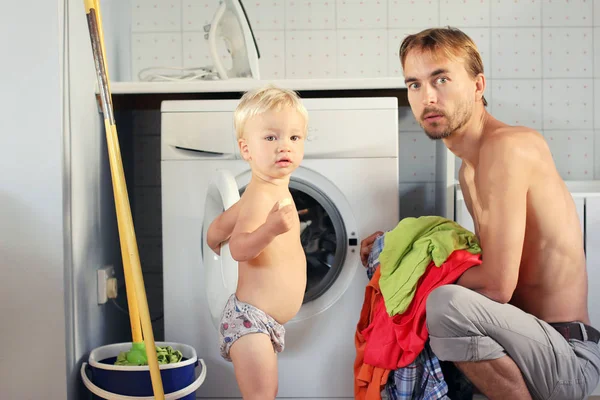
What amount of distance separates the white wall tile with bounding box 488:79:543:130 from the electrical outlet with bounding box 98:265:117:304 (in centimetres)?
159

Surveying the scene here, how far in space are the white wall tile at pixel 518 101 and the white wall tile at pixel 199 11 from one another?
1.16 meters

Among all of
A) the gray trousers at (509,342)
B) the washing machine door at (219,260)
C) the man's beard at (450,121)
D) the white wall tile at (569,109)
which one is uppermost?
the white wall tile at (569,109)

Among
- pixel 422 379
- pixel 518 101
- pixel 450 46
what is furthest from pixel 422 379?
pixel 518 101

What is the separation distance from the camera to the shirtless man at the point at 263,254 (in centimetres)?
143

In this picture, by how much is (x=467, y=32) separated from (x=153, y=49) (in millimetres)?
1256

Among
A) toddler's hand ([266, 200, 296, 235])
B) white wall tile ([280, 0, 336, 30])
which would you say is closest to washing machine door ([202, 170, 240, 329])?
toddler's hand ([266, 200, 296, 235])

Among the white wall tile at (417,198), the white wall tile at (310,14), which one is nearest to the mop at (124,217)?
the white wall tile at (310,14)

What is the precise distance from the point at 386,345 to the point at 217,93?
1016 mm

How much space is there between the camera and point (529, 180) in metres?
1.44

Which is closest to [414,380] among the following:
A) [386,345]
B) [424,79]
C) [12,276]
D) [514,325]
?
[386,345]

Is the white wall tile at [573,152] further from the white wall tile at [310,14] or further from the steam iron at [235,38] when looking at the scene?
the steam iron at [235,38]

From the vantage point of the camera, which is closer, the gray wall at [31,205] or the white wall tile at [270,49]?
the gray wall at [31,205]

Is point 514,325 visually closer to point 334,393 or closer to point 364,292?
point 364,292

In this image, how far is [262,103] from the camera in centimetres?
144
